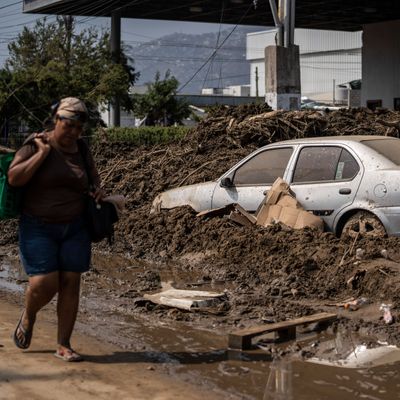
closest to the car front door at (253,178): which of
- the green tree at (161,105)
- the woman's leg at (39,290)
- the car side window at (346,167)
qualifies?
the car side window at (346,167)

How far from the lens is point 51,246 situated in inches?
248

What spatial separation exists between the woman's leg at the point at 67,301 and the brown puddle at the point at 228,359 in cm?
28

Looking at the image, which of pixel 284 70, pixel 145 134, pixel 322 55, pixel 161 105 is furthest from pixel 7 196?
pixel 322 55

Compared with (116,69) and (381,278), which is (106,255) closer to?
(381,278)

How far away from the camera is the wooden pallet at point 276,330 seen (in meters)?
6.83

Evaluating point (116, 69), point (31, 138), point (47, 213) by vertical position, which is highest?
point (116, 69)

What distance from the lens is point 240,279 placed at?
10.0 meters

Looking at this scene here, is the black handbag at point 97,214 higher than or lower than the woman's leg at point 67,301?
higher

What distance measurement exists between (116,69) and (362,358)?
31.5 meters

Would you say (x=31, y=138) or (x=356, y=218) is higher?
(x=31, y=138)

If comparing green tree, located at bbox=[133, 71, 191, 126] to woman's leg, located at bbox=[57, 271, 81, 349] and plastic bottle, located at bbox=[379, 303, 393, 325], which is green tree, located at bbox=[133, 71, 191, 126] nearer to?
plastic bottle, located at bbox=[379, 303, 393, 325]

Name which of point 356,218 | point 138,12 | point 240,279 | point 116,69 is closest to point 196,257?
point 240,279

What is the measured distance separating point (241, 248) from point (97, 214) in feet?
15.0

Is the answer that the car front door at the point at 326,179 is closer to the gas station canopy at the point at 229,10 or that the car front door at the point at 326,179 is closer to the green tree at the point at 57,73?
the green tree at the point at 57,73
